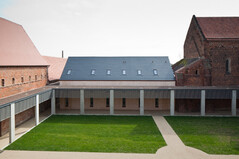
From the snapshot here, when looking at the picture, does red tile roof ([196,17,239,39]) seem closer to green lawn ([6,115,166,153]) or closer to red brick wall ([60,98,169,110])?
red brick wall ([60,98,169,110])

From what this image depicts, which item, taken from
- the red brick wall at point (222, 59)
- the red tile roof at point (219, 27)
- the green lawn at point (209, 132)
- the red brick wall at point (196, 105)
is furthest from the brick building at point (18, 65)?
the red tile roof at point (219, 27)

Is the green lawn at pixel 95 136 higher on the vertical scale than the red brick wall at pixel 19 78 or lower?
lower

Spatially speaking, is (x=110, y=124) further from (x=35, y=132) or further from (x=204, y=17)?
(x=204, y=17)

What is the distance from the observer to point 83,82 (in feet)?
94.9

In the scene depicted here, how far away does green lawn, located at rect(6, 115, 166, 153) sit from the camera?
14805 millimetres

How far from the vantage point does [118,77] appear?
2892 cm

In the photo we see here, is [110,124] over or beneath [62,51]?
beneath

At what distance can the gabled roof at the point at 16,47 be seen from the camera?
20.9 m

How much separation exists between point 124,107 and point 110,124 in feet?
23.4

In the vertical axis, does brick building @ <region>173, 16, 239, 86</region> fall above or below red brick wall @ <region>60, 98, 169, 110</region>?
above

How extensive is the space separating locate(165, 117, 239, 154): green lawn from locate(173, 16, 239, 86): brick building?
633 centimetres

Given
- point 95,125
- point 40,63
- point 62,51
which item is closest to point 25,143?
point 95,125

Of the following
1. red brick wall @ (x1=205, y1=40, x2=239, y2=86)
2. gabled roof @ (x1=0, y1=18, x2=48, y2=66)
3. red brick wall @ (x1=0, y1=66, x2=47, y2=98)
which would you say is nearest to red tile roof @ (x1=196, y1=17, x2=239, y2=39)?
red brick wall @ (x1=205, y1=40, x2=239, y2=86)

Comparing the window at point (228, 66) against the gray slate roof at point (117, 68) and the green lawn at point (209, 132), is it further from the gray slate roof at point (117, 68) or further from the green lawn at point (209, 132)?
the green lawn at point (209, 132)
